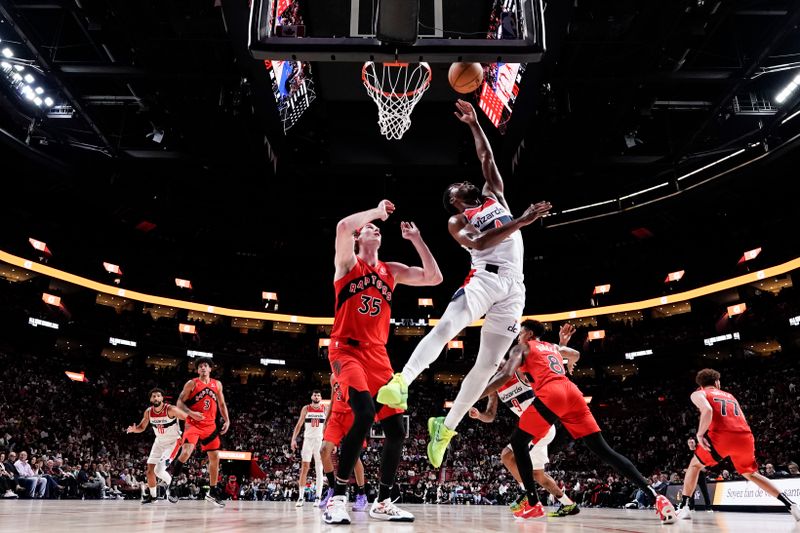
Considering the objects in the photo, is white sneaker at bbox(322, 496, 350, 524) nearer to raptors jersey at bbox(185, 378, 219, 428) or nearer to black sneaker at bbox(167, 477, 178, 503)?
raptors jersey at bbox(185, 378, 219, 428)

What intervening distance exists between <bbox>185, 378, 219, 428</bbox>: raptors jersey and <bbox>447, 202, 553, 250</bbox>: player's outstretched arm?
5784 millimetres

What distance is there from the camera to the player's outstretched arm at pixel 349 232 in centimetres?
442

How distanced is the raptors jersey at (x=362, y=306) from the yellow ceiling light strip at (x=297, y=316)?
80.4ft

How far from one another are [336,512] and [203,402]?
5885mm

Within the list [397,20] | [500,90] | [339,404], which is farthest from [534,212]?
[500,90]

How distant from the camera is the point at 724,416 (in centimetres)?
662

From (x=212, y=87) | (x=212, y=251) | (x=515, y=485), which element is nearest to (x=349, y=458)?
(x=212, y=87)

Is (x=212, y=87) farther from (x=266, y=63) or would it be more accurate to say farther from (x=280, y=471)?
(x=280, y=471)

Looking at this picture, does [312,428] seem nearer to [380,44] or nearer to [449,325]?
[449,325]

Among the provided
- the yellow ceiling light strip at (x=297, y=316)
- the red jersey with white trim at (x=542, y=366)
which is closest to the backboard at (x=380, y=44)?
the red jersey with white trim at (x=542, y=366)

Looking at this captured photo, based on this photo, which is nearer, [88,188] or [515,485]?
[515,485]

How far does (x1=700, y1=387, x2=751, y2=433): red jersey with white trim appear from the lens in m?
6.57

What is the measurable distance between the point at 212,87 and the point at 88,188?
44.9 feet

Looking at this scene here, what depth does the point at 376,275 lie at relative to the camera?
4953mm
